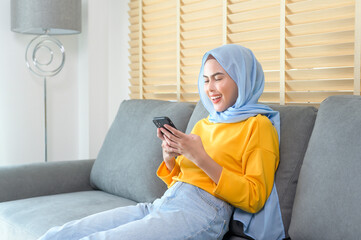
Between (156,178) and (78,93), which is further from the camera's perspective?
(78,93)

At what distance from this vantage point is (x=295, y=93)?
84.0 inches

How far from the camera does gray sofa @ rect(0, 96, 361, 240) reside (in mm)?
1432

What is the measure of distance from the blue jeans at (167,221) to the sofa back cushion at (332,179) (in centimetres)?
27

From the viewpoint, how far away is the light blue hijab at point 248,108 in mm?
1590

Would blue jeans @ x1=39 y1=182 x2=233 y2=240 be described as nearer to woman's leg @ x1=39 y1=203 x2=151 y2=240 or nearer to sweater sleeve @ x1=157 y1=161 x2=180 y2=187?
woman's leg @ x1=39 y1=203 x2=151 y2=240


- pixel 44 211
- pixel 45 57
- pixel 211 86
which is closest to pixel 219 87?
pixel 211 86

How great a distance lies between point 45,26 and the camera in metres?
2.81

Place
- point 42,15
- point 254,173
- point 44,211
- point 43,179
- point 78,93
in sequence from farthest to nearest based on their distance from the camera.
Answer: point 78,93 < point 42,15 < point 43,179 < point 44,211 < point 254,173

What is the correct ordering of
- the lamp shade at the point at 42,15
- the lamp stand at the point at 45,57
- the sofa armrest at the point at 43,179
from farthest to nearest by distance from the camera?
the lamp stand at the point at 45,57
the lamp shade at the point at 42,15
the sofa armrest at the point at 43,179

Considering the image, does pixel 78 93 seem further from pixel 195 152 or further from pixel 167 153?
pixel 195 152

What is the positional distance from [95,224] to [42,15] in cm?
171

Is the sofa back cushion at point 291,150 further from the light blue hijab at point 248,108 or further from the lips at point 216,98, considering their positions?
the lips at point 216,98

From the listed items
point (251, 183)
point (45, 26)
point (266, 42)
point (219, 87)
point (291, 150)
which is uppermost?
point (45, 26)

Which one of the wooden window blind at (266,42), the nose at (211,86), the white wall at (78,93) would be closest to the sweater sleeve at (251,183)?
the nose at (211,86)
